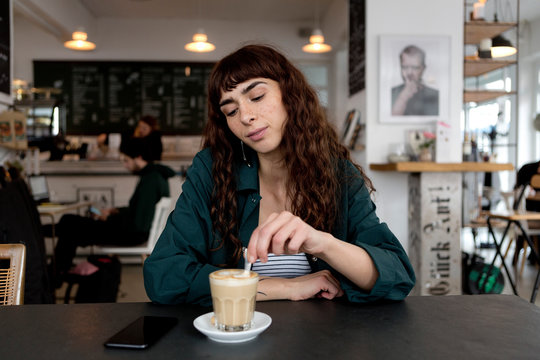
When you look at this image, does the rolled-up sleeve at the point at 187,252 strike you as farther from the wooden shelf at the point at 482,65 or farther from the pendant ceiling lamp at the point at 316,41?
the pendant ceiling lamp at the point at 316,41

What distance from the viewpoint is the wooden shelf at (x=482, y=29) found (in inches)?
152

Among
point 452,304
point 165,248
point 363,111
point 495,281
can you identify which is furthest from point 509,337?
point 363,111

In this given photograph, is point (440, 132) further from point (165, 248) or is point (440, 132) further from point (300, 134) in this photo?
point (165, 248)

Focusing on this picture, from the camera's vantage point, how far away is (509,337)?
0.76m

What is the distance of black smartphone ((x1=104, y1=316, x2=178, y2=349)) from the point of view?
710mm

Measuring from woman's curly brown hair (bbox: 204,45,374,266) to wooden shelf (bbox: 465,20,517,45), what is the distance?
3011 mm

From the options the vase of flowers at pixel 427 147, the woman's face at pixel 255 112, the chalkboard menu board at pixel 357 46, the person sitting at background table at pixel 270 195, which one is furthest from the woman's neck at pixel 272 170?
the chalkboard menu board at pixel 357 46

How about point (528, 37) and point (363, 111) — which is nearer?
point (363, 111)

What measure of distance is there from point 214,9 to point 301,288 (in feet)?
20.9

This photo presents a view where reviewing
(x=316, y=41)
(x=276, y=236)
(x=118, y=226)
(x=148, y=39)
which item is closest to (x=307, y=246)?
(x=276, y=236)

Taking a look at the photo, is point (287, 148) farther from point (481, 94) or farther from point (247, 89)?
point (481, 94)

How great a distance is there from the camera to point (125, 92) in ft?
23.6

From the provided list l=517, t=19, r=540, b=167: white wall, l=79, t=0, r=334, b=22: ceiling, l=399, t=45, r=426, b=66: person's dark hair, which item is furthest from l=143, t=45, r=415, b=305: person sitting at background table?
l=517, t=19, r=540, b=167: white wall

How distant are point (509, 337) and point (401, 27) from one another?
11.6 feet
